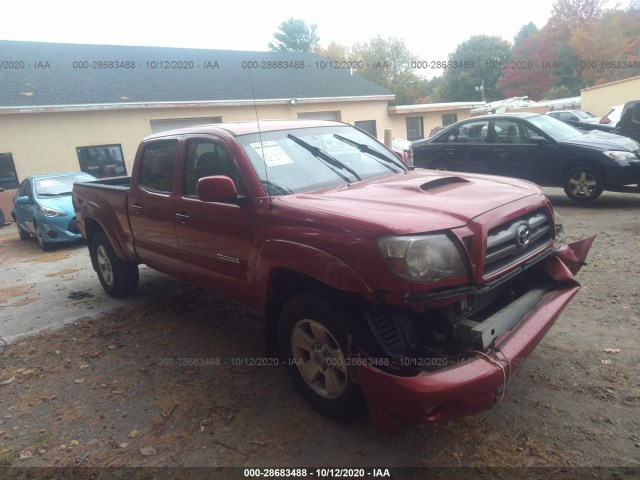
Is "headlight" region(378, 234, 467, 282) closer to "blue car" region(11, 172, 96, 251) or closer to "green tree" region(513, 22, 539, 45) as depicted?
"blue car" region(11, 172, 96, 251)

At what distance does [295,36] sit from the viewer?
58031mm

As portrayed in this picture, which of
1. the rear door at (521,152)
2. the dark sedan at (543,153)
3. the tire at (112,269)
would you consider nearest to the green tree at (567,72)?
the dark sedan at (543,153)

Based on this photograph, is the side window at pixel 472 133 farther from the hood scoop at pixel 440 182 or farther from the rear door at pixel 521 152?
the hood scoop at pixel 440 182

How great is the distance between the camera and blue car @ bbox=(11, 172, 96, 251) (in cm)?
931

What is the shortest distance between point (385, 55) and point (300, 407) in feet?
201

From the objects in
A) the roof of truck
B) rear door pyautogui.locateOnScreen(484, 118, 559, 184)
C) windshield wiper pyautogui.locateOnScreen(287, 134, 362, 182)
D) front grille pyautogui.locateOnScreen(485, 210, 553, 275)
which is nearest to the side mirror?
the roof of truck

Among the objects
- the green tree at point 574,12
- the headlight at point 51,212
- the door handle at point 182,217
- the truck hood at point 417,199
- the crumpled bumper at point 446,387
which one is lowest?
the crumpled bumper at point 446,387

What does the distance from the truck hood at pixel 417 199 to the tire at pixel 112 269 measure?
329 centimetres

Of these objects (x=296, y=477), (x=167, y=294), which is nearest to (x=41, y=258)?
(x=167, y=294)

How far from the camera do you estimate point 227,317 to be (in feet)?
15.9

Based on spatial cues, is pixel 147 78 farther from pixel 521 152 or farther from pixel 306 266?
pixel 306 266

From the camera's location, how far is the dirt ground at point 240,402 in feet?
8.79

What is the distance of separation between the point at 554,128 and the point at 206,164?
7.31 meters

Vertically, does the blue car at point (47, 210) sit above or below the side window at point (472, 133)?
below
